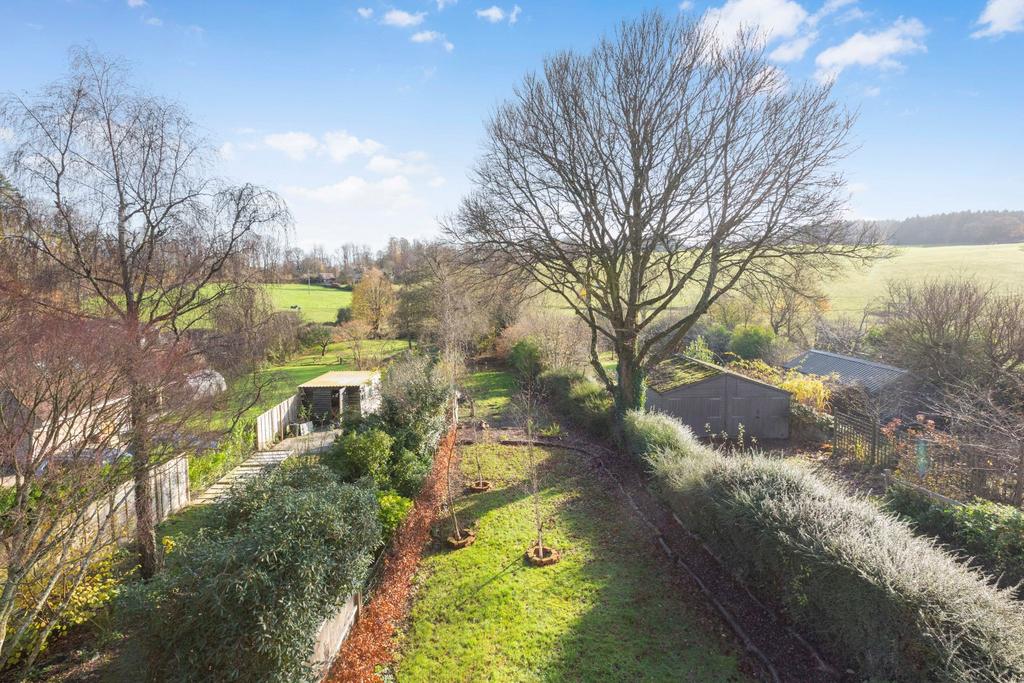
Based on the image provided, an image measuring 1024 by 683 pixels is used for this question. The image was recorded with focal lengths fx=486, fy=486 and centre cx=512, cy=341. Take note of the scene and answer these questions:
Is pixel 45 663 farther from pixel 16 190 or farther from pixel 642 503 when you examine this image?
pixel 642 503

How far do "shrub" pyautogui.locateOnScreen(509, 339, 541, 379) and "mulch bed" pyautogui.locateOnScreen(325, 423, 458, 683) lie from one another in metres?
14.2

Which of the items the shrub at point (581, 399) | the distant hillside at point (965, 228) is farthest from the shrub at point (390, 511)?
the distant hillside at point (965, 228)

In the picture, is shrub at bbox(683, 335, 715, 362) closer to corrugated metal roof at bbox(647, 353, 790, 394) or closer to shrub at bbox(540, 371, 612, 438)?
corrugated metal roof at bbox(647, 353, 790, 394)

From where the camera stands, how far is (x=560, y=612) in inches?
301

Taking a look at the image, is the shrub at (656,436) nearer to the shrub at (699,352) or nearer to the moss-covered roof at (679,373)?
the moss-covered roof at (679,373)

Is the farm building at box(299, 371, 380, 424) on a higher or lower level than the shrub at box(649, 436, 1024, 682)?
lower

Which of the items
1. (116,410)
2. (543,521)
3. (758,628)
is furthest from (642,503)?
(116,410)

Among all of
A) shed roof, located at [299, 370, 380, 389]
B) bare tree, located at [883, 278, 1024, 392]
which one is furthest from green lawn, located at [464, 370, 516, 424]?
bare tree, located at [883, 278, 1024, 392]

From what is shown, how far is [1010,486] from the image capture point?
10070 millimetres

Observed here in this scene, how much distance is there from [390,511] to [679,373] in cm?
1367

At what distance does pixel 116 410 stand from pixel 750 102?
1513cm

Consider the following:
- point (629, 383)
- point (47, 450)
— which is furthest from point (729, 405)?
point (47, 450)

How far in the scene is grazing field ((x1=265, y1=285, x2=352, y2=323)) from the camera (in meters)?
47.2

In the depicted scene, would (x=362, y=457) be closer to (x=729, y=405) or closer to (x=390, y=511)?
(x=390, y=511)
